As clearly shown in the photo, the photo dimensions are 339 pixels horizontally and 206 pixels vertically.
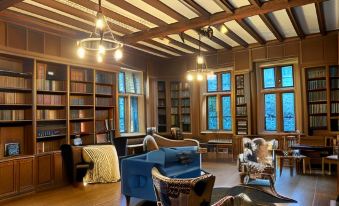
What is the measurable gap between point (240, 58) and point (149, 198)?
5.79 m

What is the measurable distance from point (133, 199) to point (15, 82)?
321cm

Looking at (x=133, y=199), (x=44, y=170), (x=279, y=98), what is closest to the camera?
(x=133, y=199)

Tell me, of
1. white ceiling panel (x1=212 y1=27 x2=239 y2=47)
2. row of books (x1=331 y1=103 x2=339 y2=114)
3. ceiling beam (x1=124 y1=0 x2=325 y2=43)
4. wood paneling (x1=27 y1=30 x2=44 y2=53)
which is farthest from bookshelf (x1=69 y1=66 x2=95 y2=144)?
row of books (x1=331 y1=103 x2=339 y2=114)

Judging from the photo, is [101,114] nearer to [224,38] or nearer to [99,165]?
[99,165]

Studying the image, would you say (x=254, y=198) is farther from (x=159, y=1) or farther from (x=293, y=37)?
(x=293, y=37)

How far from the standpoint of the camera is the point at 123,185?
471 centimetres

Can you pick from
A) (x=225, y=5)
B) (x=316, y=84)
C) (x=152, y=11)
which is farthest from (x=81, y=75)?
(x=316, y=84)

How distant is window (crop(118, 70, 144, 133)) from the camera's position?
8.95 m

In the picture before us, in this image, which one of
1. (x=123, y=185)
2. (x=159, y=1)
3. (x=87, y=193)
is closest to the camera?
(x=123, y=185)

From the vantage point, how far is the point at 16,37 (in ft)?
18.6

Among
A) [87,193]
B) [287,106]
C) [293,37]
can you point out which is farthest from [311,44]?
[87,193]

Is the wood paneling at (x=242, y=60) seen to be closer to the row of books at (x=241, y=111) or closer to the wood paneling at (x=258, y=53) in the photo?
the wood paneling at (x=258, y=53)

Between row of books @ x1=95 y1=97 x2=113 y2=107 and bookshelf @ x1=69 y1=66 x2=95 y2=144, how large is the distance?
0.20m

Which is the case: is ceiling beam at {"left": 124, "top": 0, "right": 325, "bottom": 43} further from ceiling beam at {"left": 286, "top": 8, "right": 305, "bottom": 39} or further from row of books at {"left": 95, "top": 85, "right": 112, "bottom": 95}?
row of books at {"left": 95, "top": 85, "right": 112, "bottom": 95}
